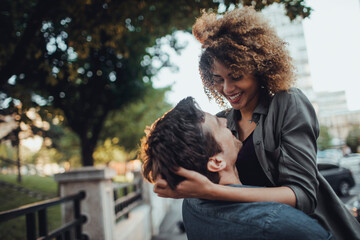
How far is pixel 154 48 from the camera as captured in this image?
9.95 m

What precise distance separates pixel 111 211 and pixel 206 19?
3.82m

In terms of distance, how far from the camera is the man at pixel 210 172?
1.12m

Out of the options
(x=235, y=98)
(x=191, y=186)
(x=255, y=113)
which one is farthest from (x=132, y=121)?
(x=191, y=186)

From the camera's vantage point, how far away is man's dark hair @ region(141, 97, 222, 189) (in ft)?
4.71

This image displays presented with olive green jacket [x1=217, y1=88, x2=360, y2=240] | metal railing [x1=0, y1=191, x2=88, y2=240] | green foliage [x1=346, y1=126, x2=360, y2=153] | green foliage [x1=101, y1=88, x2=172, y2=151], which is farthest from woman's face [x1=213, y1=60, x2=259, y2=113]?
green foliage [x1=346, y1=126, x2=360, y2=153]

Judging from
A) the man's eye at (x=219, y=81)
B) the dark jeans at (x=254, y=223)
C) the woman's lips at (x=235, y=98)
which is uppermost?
the man's eye at (x=219, y=81)

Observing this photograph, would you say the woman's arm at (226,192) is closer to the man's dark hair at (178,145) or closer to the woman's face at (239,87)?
the man's dark hair at (178,145)

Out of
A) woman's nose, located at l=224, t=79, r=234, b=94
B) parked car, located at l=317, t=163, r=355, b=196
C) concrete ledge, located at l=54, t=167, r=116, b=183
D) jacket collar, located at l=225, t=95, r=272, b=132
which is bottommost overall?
parked car, located at l=317, t=163, r=355, b=196

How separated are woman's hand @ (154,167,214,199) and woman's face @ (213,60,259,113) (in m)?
0.76

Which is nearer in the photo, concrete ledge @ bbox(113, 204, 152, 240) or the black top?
the black top

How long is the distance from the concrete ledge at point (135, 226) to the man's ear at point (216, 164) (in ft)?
12.0

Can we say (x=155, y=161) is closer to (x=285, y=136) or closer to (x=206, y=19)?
(x=285, y=136)

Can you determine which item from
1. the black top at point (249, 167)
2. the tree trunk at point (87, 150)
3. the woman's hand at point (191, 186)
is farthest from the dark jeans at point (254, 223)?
the tree trunk at point (87, 150)

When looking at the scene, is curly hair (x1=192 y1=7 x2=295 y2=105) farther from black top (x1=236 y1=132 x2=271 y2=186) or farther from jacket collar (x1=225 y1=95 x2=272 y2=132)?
black top (x1=236 y1=132 x2=271 y2=186)
